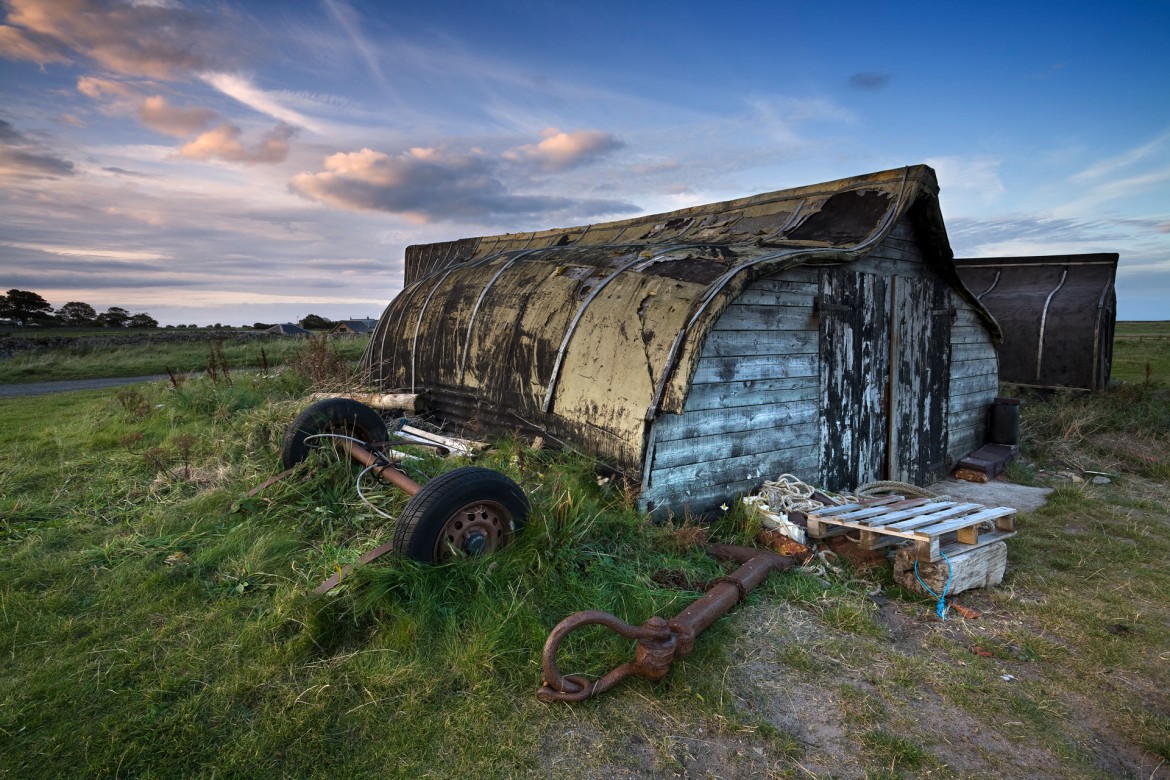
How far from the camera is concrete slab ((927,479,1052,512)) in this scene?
769cm

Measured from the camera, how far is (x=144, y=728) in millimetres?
2957

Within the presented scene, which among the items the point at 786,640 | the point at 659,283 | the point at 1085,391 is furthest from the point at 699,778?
the point at 1085,391

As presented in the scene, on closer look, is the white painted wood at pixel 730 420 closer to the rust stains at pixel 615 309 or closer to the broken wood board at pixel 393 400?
the rust stains at pixel 615 309

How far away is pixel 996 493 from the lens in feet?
27.0

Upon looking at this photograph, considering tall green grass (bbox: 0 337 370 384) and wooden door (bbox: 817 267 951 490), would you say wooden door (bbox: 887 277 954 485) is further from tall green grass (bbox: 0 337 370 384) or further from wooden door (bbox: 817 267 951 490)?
tall green grass (bbox: 0 337 370 384)

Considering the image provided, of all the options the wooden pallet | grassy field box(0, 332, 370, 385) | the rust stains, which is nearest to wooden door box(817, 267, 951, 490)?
the rust stains

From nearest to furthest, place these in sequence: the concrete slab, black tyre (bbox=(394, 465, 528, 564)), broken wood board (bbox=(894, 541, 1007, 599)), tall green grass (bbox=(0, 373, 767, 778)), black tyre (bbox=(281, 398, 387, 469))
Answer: tall green grass (bbox=(0, 373, 767, 778)), black tyre (bbox=(394, 465, 528, 564)), broken wood board (bbox=(894, 541, 1007, 599)), black tyre (bbox=(281, 398, 387, 469)), the concrete slab

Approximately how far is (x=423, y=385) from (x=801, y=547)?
619cm

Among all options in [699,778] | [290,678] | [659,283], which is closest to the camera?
[699,778]

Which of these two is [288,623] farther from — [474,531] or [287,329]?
[287,329]

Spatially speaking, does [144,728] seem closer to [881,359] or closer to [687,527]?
[687,527]

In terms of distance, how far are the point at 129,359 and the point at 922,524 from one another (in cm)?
2260

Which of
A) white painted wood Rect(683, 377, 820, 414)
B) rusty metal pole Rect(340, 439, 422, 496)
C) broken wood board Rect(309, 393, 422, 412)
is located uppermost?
white painted wood Rect(683, 377, 820, 414)

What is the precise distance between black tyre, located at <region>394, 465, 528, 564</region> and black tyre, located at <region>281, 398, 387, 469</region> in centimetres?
184
